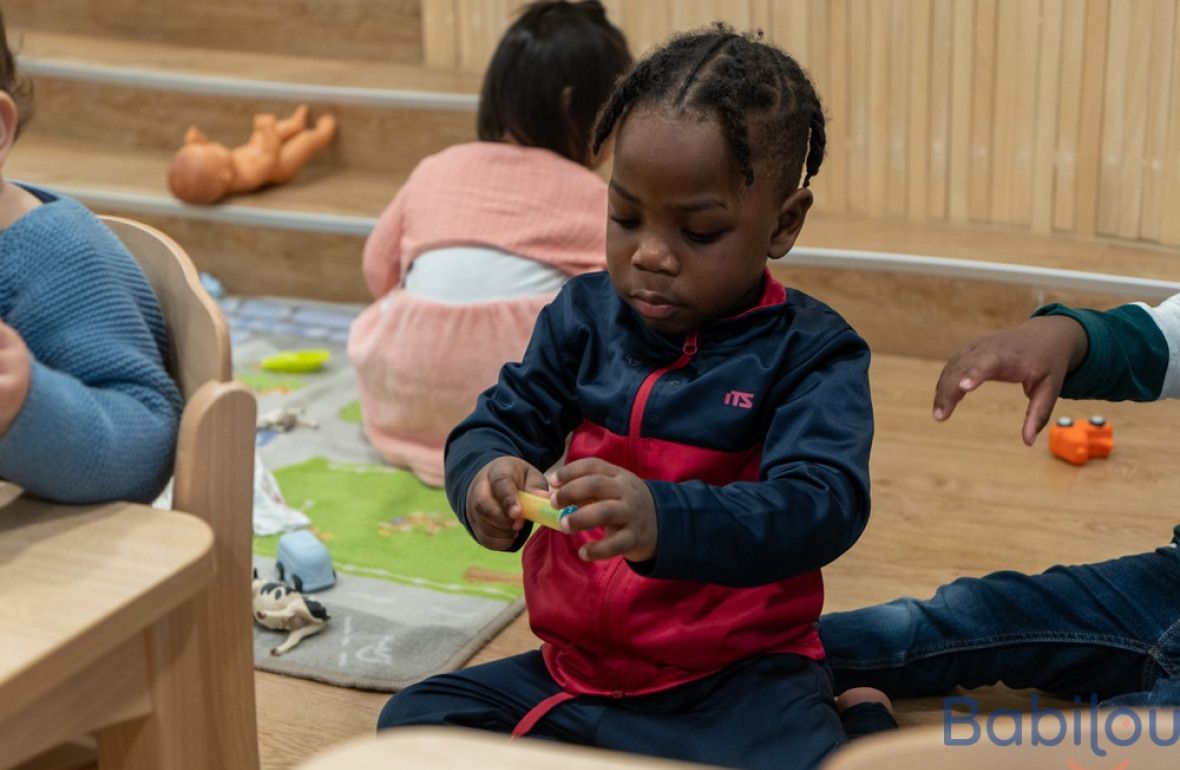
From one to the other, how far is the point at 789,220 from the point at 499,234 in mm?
965

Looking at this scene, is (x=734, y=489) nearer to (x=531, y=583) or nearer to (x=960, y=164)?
(x=531, y=583)

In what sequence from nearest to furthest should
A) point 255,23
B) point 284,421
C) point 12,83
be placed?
point 12,83 < point 284,421 < point 255,23

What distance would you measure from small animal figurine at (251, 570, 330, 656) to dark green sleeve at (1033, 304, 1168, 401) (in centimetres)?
88

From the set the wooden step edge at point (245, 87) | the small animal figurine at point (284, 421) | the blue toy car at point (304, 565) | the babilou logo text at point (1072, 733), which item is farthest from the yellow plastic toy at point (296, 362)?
the babilou logo text at point (1072, 733)

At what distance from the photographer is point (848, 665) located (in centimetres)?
154

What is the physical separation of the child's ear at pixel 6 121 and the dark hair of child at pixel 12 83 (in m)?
0.03

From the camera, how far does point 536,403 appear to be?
131 centimetres

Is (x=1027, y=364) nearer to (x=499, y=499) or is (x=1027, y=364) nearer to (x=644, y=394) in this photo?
(x=644, y=394)

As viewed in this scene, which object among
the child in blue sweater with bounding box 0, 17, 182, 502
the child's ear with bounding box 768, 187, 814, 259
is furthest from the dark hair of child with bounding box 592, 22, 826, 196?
the child in blue sweater with bounding box 0, 17, 182, 502

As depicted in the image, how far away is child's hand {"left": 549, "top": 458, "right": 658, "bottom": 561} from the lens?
1047mm

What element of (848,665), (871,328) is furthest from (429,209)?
(848,665)

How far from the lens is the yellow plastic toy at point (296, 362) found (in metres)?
2.61

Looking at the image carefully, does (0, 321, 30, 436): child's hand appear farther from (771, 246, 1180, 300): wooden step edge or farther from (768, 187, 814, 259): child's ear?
(771, 246, 1180, 300): wooden step edge

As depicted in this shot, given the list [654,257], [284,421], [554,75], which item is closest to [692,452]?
[654,257]
